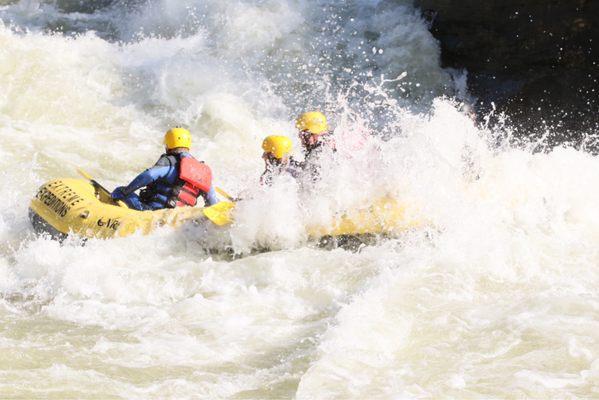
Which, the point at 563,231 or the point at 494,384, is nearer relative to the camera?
the point at 494,384

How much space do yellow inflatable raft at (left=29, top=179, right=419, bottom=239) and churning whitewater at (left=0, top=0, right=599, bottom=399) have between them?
0.11 m

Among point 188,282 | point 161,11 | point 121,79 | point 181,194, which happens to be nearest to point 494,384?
point 188,282

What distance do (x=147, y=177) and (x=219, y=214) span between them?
0.79 meters

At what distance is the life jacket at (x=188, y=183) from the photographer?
24.6 ft

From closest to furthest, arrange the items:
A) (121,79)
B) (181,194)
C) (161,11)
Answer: (181,194) → (121,79) → (161,11)

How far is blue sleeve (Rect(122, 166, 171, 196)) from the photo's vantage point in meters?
7.40

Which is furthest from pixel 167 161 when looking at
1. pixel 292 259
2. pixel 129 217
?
pixel 292 259

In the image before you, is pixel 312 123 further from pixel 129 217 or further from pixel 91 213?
pixel 91 213

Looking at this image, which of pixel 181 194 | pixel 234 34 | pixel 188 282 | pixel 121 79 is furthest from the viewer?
pixel 234 34

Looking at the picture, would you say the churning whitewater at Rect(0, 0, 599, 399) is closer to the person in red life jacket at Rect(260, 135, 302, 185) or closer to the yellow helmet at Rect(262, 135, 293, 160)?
the person in red life jacket at Rect(260, 135, 302, 185)

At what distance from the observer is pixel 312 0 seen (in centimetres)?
1412

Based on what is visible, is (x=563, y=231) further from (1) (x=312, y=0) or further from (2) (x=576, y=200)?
(1) (x=312, y=0)

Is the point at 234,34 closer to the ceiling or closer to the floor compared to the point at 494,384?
closer to the ceiling

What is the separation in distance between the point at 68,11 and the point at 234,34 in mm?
3278
